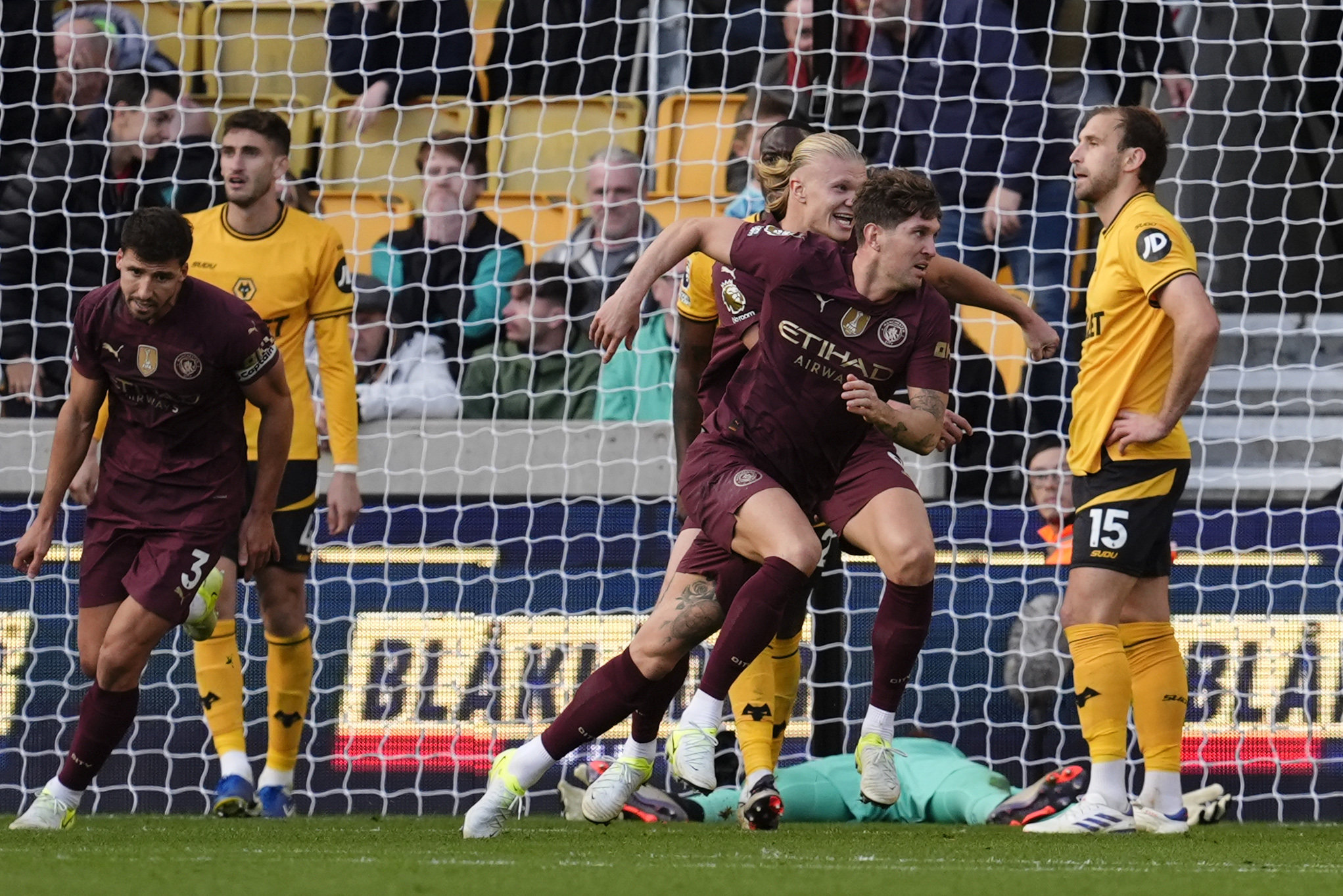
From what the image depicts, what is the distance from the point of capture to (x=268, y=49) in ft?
27.3

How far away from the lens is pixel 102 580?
5.11m

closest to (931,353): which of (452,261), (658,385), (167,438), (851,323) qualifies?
(851,323)

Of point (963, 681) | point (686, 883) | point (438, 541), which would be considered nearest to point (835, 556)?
point (963, 681)

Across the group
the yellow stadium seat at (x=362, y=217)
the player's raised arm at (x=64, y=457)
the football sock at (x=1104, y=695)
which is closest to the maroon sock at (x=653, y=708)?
the football sock at (x=1104, y=695)

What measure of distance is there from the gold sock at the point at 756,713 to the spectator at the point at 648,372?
200 centimetres

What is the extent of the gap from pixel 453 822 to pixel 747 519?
183 centimetres

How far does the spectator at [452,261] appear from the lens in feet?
24.3

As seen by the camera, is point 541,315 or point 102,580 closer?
point 102,580

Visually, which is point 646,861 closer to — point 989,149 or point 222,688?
point 222,688

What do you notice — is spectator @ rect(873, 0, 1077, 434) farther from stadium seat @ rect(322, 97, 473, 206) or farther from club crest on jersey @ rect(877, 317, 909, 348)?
club crest on jersey @ rect(877, 317, 909, 348)

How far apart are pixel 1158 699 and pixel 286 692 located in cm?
277

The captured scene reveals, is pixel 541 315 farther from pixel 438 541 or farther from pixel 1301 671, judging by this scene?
pixel 1301 671

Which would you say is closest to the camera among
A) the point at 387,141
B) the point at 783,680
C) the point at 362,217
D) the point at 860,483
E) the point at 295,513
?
the point at 860,483

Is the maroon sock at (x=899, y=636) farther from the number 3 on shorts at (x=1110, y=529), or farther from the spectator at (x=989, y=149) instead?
the spectator at (x=989, y=149)
